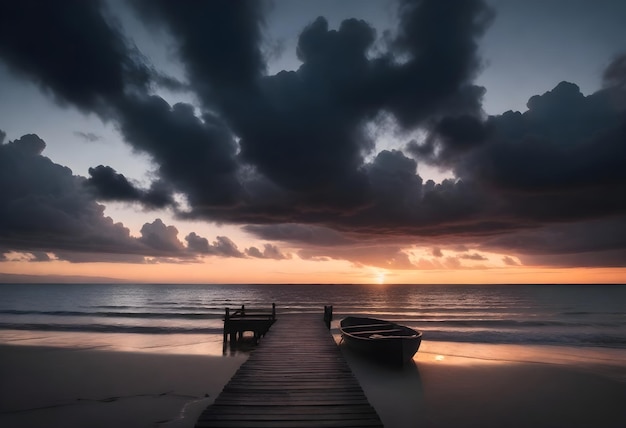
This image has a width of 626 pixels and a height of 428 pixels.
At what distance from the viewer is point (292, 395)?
8438 millimetres

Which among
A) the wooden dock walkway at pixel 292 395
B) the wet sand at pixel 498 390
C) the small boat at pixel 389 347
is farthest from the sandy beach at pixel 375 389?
the wooden dock walkway at pixel 292 395

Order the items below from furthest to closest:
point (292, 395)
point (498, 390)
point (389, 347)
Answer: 1. point (389, 347)
2. point (498, 390)
3. point (292, 395)

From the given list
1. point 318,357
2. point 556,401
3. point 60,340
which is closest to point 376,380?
point 318,357

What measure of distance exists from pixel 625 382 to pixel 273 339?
1620cm

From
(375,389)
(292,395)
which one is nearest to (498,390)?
(375,389)

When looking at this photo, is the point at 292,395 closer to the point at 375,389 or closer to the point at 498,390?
the point at 375,389

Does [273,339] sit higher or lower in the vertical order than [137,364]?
higher

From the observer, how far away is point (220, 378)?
15.9 m

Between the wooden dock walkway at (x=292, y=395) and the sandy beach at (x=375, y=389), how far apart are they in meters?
2.62

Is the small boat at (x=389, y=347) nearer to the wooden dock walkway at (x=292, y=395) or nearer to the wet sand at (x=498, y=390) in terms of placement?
the wet sand at (x=498, y=390)

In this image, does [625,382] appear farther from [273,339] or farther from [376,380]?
[273,339]

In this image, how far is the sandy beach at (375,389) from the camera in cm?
1143

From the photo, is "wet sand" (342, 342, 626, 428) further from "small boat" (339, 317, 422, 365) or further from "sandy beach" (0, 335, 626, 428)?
"small boat" (339, 317, 422, 365)

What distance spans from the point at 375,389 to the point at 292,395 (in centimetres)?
687
